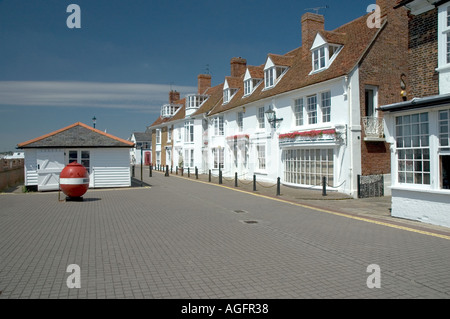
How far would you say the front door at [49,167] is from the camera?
19.9 m

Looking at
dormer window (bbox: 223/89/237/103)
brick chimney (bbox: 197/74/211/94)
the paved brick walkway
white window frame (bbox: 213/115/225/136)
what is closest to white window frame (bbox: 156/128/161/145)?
brick chimney (bbox: 197/74/211/94)

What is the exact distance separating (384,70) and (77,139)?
1714 centimetres

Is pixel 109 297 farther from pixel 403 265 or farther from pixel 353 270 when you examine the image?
pixel 403 265

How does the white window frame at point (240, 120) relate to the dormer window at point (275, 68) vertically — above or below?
below

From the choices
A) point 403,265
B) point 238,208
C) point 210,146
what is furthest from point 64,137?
point 403,265

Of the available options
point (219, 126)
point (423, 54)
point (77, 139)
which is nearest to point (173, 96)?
point (219, 126)

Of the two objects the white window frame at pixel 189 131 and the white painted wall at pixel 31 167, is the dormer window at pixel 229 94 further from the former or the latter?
the white painted wall at pixel 31 167

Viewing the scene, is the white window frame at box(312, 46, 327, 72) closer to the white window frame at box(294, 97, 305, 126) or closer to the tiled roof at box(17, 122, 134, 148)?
the white window frame at box(294, 97, 305, 126)

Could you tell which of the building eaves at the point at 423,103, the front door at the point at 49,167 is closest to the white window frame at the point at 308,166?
the building eaves at the point at 423,103

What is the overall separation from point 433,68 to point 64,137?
18.5m

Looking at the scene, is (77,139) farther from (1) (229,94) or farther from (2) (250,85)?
(1) (229,94)

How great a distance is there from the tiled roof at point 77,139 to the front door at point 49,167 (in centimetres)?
46

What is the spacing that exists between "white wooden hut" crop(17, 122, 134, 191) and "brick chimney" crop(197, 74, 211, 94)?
22.0 meters

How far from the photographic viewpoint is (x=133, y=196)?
17.5m
